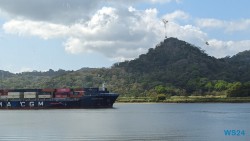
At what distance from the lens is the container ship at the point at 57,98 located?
549ft

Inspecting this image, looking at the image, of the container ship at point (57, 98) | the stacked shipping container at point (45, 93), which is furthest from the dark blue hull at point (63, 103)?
the stacked shipping container at point (45, 93)

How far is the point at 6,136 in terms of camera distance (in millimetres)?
67875

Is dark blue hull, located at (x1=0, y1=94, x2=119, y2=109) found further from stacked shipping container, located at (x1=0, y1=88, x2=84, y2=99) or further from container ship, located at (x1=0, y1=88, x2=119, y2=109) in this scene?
stacked shipping container, located at (x1=0, y1=88, x2=84, y2=99)

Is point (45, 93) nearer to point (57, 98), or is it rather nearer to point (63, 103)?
point (57, 98)

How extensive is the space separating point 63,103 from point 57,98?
369 cm

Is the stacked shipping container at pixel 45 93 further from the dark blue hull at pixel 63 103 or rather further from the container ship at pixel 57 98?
the dark blue hull at pixel 63 103

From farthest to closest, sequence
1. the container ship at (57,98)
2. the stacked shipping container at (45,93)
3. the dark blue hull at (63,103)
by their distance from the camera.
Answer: the stacked shipping container at (45,93)
the container ship at (57,98)
the dark blue hull at (63,103)

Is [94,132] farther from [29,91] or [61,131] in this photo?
[29,91]

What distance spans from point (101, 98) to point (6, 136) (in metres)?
101

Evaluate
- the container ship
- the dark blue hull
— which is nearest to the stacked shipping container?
the container ship

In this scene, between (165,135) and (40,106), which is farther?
(40,106)

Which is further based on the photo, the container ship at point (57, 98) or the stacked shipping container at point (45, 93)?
the stacked shipping container at point (45, 93)

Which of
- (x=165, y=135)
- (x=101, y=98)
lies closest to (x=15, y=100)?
(x=101, y=98)

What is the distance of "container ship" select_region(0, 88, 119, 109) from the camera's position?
16738 centimetres
